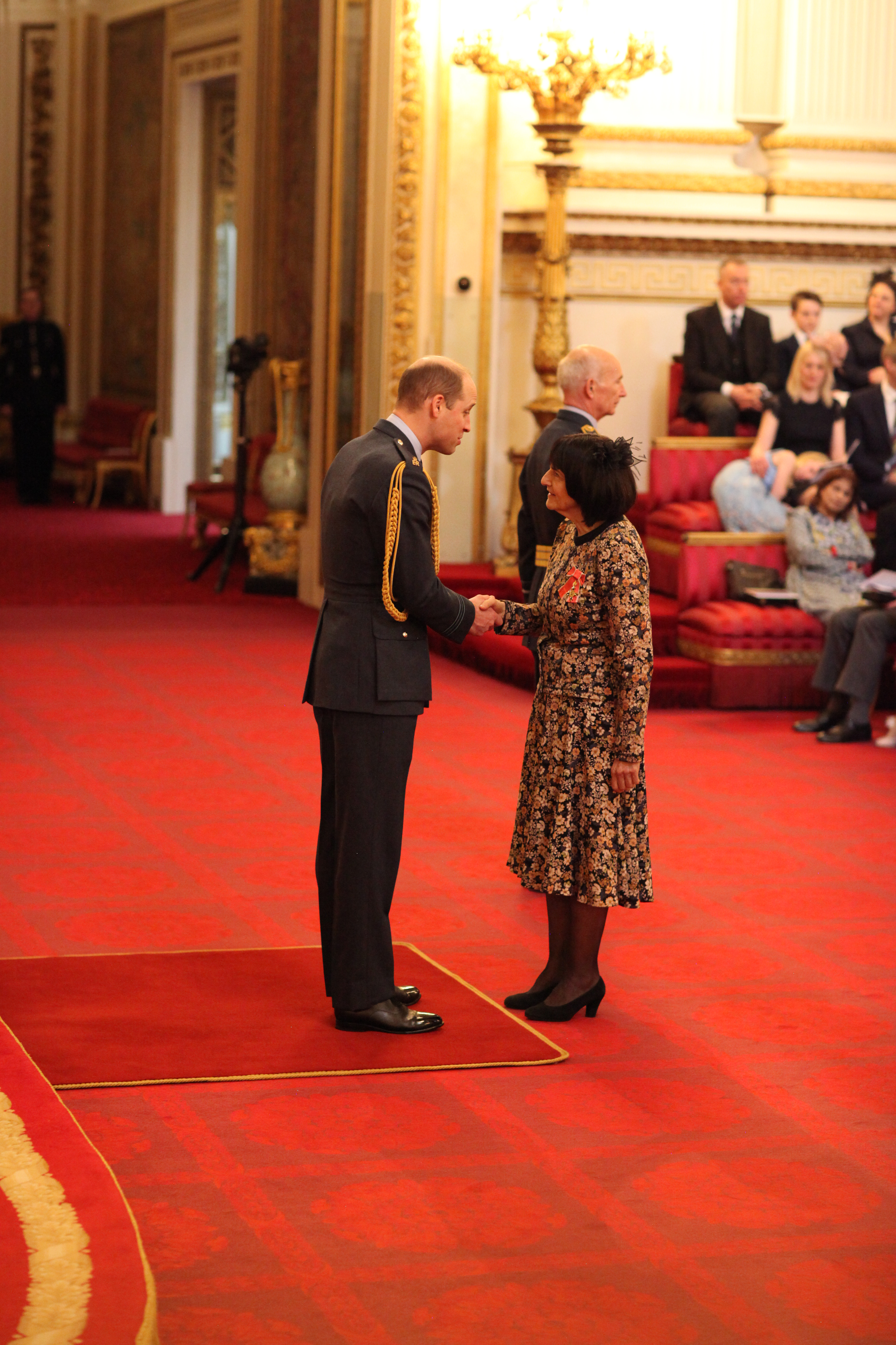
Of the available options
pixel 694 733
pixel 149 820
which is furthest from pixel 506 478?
pixel 149 820

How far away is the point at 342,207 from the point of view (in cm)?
1162

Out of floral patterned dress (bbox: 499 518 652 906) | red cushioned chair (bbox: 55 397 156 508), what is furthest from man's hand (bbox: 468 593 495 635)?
red cushioned chair (bbox: 55 397 156 508)

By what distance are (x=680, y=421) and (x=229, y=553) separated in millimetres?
3239

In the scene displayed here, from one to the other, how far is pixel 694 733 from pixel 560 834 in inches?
164

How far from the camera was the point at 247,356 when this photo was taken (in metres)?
12.5

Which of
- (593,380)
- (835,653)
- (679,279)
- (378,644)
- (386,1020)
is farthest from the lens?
(679,279)

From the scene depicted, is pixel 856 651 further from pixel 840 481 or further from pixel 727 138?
pixel 727 138

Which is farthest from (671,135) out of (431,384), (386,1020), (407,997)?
(386,1020)

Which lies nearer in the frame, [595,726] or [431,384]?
[431,384]

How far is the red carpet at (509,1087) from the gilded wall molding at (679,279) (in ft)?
14.9

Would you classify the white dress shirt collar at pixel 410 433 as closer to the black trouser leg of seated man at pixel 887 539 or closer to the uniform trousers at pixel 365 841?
the uniform trousers at pixel 365 841

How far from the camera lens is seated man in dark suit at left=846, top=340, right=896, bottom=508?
382 inches

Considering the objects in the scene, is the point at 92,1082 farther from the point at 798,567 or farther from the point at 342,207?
the point at 342,207

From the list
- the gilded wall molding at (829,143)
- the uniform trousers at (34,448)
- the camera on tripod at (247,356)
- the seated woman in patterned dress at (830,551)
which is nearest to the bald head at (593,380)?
the seated woman in patterned dress at (830,551)
